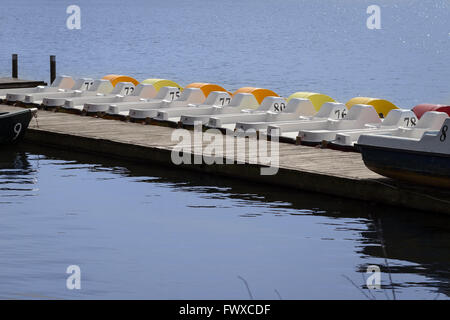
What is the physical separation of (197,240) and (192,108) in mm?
9312

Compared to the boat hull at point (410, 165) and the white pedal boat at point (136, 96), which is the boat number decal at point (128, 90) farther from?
the boat hull at point (410, 165)

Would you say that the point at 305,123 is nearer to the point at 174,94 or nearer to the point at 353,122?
the point at 353,122

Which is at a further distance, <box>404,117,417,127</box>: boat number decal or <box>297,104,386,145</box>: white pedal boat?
<box>404,117,417,127</box>: boat number decal

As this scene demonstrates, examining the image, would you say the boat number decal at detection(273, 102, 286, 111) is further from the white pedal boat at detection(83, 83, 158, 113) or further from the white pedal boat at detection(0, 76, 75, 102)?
the white pedal boat at detection(0, 76, 75, 102)

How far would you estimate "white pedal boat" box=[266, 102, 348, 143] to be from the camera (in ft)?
64.7

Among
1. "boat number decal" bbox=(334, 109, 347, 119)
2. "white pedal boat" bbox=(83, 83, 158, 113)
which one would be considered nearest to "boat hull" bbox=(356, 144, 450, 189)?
"boat number decal" bbox=(334, 109, 347, 119)

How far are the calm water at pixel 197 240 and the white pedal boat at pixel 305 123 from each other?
7.67 ft

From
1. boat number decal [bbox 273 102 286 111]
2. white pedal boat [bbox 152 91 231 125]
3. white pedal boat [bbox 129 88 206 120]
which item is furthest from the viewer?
white pedal boat [bbox 129 88 206 120]

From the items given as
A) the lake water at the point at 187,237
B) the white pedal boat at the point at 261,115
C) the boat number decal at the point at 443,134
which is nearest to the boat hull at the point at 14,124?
the lake water at the point at 187,237

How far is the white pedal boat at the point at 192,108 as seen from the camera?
22.2 metres

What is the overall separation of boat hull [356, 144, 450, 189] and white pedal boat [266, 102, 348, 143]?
4320 mm

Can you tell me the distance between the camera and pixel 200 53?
95.9 meters
